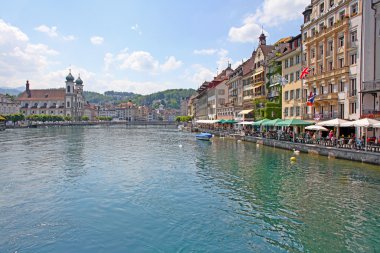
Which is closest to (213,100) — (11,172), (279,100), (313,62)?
(279,100)

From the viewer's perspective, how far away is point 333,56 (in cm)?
4594

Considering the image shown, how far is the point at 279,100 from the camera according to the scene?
65.2m

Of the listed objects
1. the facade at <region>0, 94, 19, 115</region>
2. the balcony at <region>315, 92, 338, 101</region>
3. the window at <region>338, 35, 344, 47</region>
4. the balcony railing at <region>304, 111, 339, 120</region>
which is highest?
the window at <region>338, 35, 344, 47</region>

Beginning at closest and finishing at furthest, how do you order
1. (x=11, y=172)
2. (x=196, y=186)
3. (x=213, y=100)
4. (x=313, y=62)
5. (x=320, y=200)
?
(x=320, y=200), (x=196, y=186), (x=11, y=172), (x=313, y=62), (x=213, y=100)

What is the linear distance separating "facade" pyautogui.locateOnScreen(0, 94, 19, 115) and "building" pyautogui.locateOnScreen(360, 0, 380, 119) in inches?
7042

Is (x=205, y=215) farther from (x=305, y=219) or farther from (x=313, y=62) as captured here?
(x=313, y=62)

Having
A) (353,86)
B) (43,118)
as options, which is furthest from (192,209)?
(43,118)

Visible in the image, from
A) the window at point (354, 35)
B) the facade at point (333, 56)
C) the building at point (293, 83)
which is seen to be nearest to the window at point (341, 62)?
the facade at point (333, 56)

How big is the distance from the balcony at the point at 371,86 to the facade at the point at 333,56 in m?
1.76

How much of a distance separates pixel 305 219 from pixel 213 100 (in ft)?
340

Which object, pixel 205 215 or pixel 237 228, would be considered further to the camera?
pixel 205 215

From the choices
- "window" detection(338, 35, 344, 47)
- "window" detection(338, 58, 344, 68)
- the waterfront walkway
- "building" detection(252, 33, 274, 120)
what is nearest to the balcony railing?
the waterfront walkway

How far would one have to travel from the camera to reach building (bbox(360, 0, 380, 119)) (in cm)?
3888

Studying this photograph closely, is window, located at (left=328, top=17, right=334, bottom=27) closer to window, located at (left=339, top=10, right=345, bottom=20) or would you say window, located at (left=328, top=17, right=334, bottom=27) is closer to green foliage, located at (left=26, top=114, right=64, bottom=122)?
window, located at (left=339, top=10, right=345, bottom=20)
